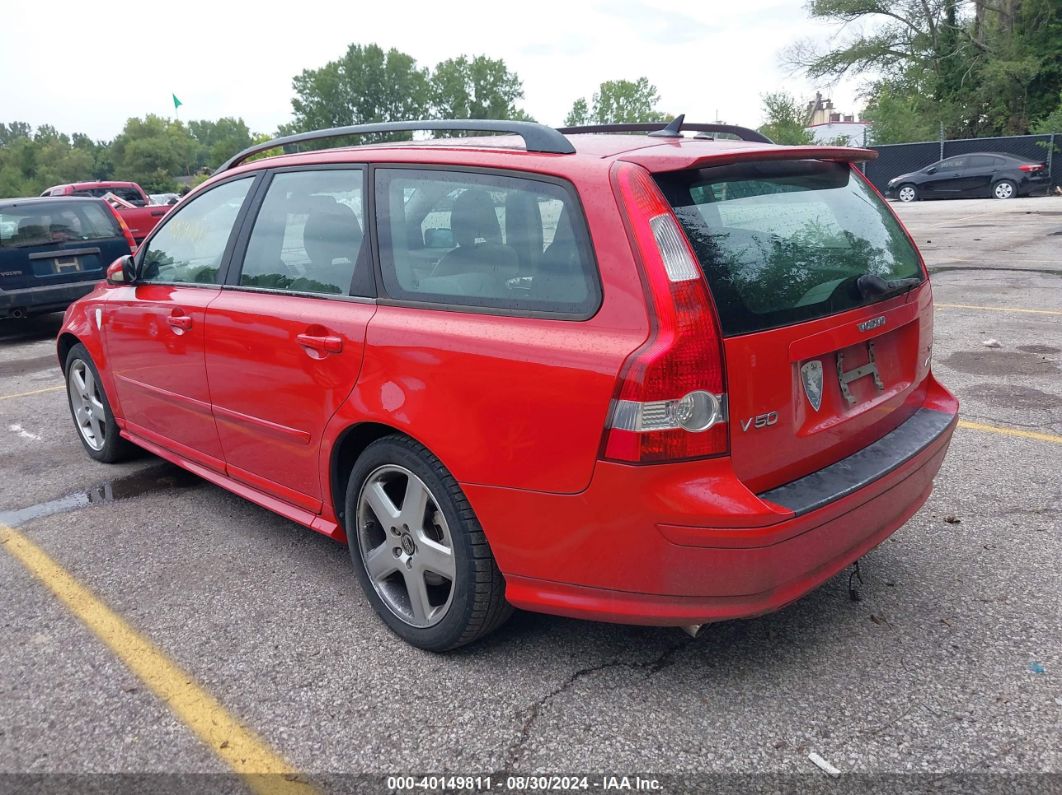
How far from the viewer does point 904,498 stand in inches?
111

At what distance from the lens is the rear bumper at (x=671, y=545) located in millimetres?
2273

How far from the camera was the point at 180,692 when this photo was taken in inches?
107

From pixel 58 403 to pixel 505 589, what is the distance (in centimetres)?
539

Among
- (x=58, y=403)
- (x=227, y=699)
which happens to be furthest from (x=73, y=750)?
(x=58, y=403)

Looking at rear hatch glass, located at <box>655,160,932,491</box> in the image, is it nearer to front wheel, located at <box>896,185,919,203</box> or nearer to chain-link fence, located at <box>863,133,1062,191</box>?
front wheel, located at <box>896,185,919,203</box>

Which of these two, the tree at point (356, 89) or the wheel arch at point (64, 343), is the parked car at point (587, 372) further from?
the tree at point (356, 89)

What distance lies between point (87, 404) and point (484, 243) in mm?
3411

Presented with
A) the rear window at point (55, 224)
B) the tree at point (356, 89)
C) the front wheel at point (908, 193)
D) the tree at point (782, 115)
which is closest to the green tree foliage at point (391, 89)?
the tree at point (356, 89)

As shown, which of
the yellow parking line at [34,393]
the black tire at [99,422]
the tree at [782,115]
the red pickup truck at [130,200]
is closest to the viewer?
the black tire at [99,422]

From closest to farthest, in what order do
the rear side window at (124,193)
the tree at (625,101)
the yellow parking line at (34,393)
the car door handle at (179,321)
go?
the car door handle at (179,321)
the yellow parking line at (34,393)
the rear side window at (124,193)
the tree at (625,101)

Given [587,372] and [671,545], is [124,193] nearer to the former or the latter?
[587,372]

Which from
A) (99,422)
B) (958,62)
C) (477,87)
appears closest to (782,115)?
(958,62)

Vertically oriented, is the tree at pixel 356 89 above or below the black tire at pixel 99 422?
above

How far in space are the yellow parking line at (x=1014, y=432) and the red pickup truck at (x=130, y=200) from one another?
15878 millimetres
